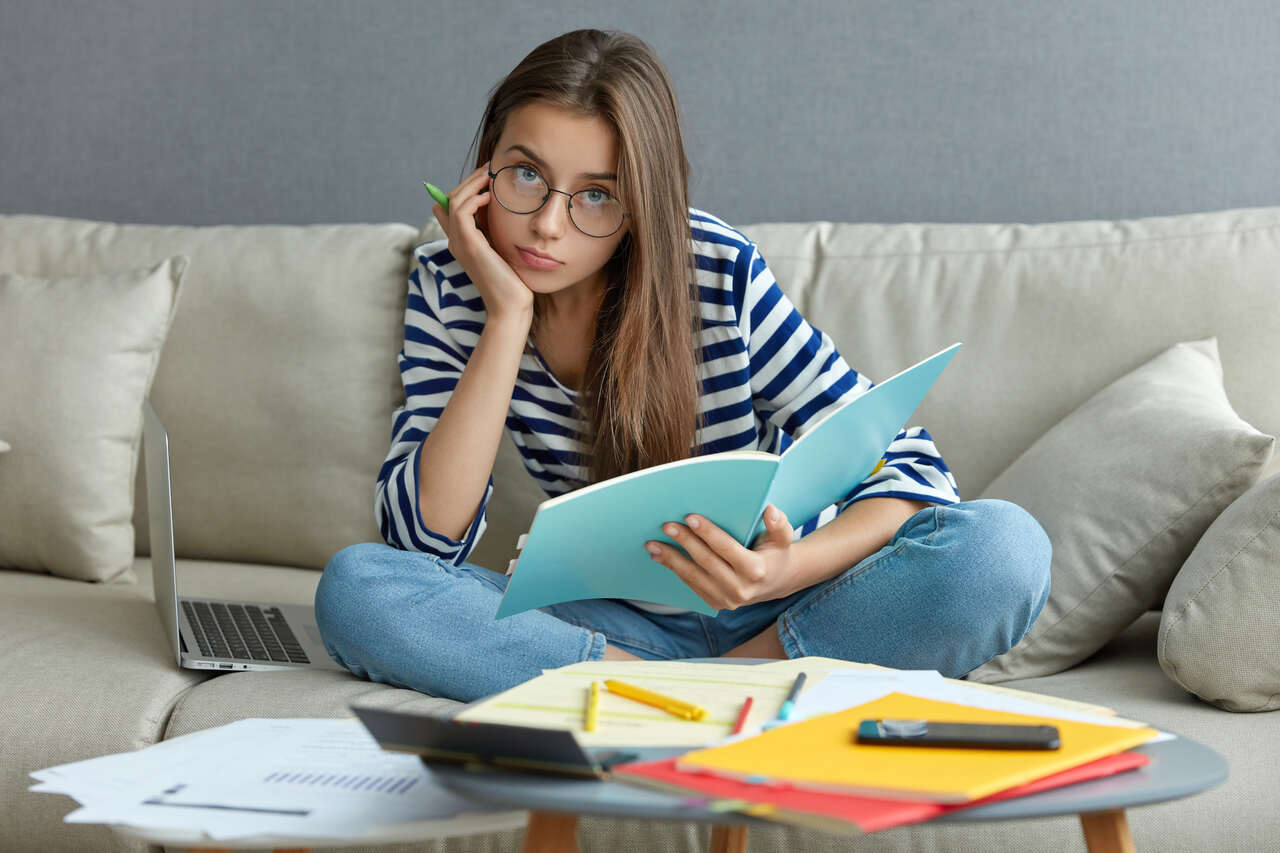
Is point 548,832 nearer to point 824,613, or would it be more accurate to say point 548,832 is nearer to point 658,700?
point 658,700

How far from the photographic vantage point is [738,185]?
6.35ft

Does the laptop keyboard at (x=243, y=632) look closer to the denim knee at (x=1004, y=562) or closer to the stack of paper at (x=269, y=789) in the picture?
the stack of paper at (x=269, y=789)

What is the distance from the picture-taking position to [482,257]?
121cm

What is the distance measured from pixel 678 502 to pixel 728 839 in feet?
0.81

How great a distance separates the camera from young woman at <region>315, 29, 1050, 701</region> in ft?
3.50

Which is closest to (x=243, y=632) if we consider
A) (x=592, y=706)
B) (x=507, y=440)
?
(x=507, y=440)

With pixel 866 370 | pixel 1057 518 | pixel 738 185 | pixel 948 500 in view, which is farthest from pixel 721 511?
pixel 738 185

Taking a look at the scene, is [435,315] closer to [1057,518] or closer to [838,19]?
[1057,518]

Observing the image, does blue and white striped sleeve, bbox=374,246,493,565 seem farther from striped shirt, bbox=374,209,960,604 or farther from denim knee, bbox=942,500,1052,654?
denim knee, bbox=942,500,1052,654

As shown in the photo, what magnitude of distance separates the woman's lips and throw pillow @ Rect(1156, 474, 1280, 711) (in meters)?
0.66

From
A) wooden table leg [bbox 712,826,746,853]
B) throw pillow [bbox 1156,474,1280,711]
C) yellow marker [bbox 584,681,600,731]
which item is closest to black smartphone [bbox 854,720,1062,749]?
yellow marker [bbox 584,681,600,731]

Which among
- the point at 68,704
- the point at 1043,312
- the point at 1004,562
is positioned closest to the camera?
the point at 1004,562

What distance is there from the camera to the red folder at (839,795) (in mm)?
491

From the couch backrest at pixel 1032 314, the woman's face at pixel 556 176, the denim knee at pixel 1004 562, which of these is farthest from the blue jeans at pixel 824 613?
the couch backrest at pixel 1032 314
